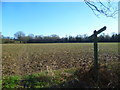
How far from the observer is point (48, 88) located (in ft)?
20.0

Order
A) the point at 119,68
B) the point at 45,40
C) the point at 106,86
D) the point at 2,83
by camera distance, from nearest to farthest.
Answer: the point at 106,86, the point at 119,68, the point at 2,83, the point at 45,40

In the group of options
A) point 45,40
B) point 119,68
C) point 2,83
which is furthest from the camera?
point 45,40

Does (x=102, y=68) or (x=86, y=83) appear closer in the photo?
(x=86, y=83)

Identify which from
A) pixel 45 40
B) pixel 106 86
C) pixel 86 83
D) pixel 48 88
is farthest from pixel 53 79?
pixel 45 40

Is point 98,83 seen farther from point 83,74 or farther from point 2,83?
Answer: point 2,83

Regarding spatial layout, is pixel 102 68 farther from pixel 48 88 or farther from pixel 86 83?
pixel 48 88

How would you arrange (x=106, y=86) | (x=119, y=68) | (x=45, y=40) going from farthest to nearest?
1. (x=45, y=40)
2. (x=119, y=68)
3. (x=106, y=86)

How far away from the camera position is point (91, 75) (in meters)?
6.61

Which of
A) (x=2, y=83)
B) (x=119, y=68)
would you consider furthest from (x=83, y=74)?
(x=2, y=83)

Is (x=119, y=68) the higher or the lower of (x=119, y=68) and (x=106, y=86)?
the higher

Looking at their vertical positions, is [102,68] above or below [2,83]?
above

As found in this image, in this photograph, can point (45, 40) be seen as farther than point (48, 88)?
Yes

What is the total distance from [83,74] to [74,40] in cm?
7499

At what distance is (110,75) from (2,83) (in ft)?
11.6
